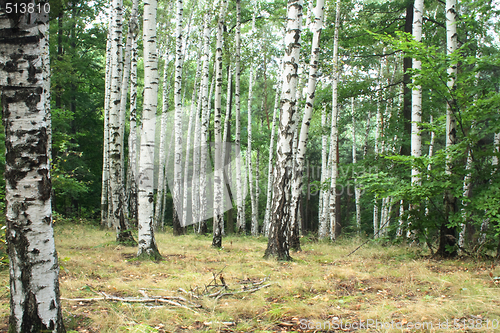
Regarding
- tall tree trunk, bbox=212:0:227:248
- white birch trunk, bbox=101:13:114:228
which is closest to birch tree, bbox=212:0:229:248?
tall tree trunk, bbox=212:0:227:248

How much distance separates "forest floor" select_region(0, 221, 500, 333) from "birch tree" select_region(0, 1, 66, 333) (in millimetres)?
691

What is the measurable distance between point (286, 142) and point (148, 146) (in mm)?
2670

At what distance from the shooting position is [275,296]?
4051 mm

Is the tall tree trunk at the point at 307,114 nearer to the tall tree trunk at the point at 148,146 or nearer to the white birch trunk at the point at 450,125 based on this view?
the white birch trunk at the point at 450,125

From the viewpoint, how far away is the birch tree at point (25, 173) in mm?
2312

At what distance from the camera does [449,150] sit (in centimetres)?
597

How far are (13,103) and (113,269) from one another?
12.5ft

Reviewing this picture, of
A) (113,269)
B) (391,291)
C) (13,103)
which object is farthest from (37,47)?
(391,291)

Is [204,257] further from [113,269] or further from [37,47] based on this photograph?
A: [37,47]

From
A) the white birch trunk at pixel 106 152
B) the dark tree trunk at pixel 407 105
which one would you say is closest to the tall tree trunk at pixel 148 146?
the white birch trunk at pixel 106 152

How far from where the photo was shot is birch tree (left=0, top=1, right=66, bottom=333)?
7.59 ft

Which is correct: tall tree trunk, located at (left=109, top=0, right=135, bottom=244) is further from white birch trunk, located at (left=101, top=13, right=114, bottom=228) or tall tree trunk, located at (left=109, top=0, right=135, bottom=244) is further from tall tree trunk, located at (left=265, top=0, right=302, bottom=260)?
white birch trunk, located at (left=101, top=13, right=114, bottom=228)

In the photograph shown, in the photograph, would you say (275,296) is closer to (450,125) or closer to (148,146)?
(148,146)

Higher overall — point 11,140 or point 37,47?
point 37,47
